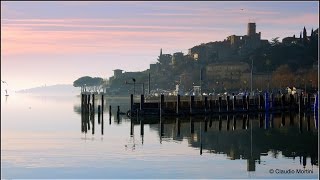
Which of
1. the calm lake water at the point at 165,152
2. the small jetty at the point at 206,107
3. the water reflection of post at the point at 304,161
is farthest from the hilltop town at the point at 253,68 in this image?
the water reflection of post at the point at 304,161

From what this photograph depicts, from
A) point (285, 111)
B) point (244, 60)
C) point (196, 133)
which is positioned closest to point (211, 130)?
point (196, 133)

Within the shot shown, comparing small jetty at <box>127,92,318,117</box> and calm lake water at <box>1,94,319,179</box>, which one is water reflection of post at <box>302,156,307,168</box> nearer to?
calm lake water at <box>1,94,319,179</box>

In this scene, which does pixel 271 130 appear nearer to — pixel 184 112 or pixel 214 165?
pixel 184 112

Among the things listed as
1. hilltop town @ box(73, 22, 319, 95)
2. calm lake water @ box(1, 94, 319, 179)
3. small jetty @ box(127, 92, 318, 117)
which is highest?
hilltop town @ box(73, 22, 319, 95)

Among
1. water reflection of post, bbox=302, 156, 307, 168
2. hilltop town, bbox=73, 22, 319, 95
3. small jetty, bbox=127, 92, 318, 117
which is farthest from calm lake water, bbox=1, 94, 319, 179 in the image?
hilltop town, bbox=73, 22, 319, 95

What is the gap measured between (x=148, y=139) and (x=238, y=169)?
11.7 meters

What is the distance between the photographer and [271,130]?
131 ft

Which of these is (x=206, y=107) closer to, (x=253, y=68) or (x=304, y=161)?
(x=304, y=161)

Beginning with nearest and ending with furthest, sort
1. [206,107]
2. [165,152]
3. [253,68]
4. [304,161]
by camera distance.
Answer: [304,161], [165,152], [206,107], [253,68]

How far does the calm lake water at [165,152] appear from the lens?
71.1 feet

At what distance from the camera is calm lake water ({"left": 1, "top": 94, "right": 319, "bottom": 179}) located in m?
21.7

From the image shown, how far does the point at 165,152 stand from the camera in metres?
27.3

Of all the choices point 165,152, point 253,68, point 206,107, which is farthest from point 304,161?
point 253,68

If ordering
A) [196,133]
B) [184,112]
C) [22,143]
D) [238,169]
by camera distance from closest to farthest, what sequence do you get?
[238,169], [22,143], [196,133], [184,112]
